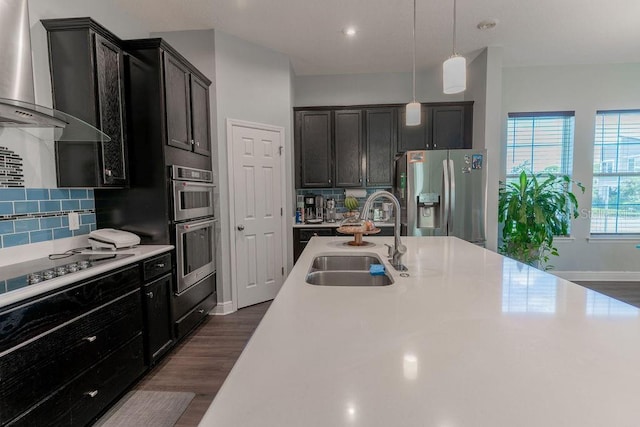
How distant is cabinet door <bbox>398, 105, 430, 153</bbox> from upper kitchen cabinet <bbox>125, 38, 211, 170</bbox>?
2.69 m

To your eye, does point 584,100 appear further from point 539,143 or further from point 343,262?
point 343,262

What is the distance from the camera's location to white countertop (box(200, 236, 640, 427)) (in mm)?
537

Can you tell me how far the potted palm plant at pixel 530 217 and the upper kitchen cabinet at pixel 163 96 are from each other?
3.73 meters

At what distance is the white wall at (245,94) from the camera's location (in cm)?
339

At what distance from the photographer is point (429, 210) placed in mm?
3766

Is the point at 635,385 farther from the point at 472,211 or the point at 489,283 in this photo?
the point at 472,211

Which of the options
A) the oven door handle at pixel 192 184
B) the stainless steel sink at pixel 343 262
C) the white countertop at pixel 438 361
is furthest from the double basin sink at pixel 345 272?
the oven door handle at pixel 192 184

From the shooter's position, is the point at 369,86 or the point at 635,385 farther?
the point at 369,86

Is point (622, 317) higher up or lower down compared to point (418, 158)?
lower down

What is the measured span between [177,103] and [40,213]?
49.1 inches

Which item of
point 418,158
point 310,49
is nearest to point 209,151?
point 310,49

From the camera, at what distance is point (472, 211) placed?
372cm

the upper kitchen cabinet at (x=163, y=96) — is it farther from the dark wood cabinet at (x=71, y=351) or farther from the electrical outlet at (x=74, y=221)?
the dark wood cabinet at (x=71, y=351)

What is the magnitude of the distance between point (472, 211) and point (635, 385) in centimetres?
333
